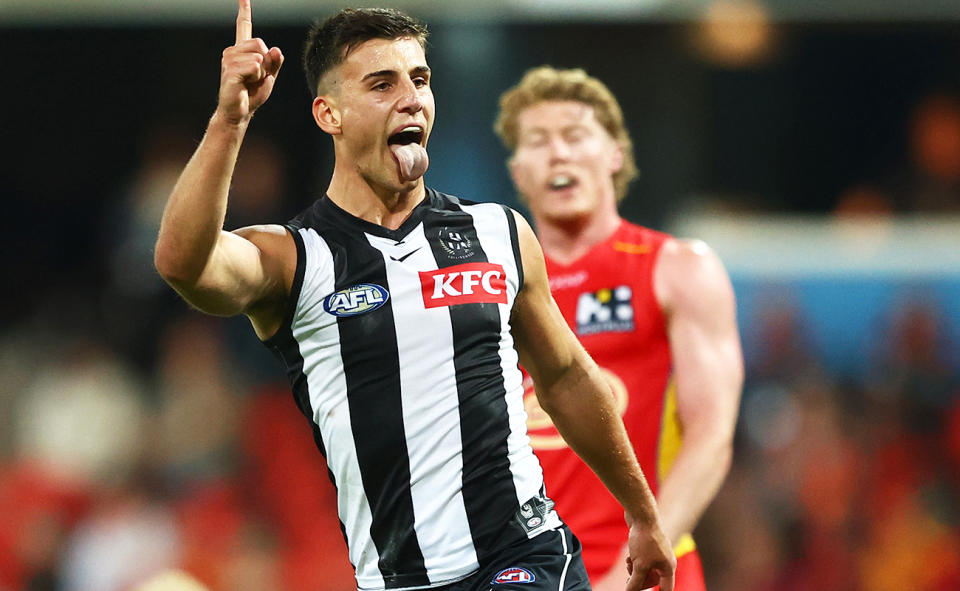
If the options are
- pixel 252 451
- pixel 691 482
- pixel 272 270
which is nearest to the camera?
pixel 272 270

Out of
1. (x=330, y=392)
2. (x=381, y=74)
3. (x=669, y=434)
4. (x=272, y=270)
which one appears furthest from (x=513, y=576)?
(x=669, y=434)

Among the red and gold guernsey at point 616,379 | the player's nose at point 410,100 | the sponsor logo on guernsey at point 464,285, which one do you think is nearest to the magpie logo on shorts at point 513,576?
the sponsor logo on guernsey at point 464,285

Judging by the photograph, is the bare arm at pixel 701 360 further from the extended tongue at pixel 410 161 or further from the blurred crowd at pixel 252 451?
the blurred crowd at pixel 252 451

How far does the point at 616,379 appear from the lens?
15.5ft

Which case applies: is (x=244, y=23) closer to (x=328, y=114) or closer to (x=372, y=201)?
(x=328, y=114)

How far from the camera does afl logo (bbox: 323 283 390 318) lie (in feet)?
10.4

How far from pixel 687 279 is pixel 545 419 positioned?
2.34ft

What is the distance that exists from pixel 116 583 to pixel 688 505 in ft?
14.6

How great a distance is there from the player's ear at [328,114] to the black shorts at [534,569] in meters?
1.14

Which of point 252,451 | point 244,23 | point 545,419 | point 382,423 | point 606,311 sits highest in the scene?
point 244,23

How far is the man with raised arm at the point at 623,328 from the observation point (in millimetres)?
4535

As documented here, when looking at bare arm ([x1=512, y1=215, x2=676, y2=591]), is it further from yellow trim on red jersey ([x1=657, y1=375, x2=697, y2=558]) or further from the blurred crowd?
the blurred crowd

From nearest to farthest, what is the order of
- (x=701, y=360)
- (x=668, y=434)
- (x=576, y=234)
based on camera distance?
(x=701, y=360)
(x=668, y=434)
(x=576, y=234)

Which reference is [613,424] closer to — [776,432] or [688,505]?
[688,505]
